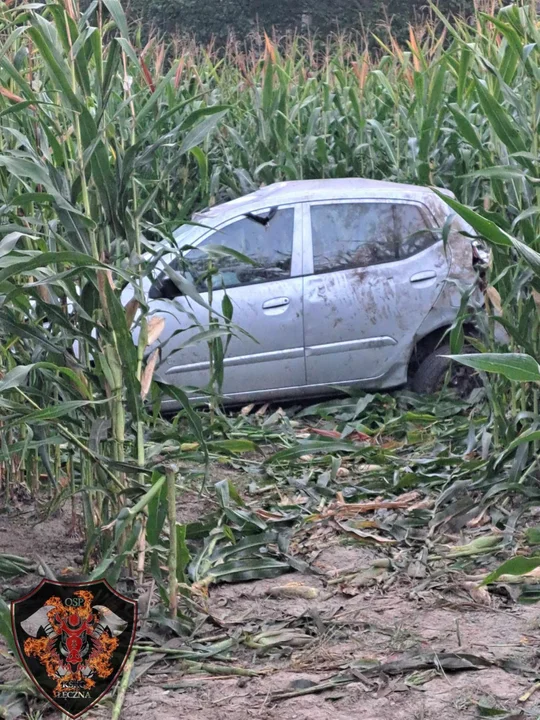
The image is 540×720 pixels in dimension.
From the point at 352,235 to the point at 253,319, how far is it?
0.96 m

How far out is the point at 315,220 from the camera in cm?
672

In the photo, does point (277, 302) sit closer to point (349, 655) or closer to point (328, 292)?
point (328, 292)

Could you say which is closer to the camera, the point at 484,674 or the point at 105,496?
the point at 484,674

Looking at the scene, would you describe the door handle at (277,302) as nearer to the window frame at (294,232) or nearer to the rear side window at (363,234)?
the window frame at (294,232)

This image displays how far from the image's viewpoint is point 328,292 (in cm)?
650

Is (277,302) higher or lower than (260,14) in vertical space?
lower

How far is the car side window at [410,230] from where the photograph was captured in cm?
658

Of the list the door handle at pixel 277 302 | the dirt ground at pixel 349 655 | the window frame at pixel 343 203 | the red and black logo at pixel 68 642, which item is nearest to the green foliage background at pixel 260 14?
the window frame at pixel 343 203

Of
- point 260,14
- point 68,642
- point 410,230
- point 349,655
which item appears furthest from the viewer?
point 260,14

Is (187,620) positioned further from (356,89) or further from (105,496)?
(356,89)

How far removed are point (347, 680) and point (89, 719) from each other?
814 millimetres

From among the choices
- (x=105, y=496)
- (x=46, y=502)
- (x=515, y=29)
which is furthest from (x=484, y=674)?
(x=515, y=29)

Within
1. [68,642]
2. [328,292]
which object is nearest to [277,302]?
[328,292]

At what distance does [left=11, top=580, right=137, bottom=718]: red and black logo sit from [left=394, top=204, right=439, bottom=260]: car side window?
468cm
